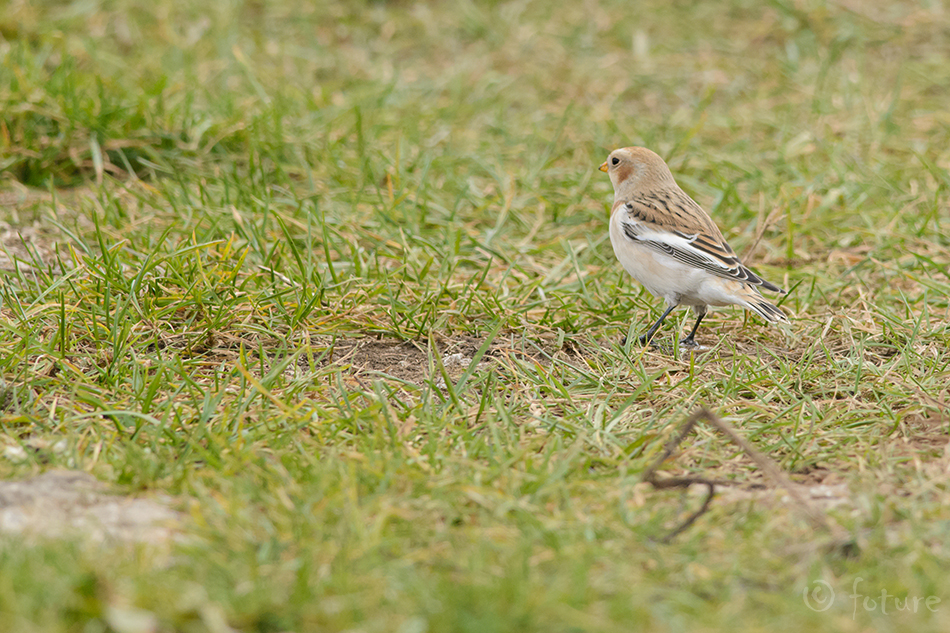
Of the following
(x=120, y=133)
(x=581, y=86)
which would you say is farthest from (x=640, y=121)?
(x=120, y=133)

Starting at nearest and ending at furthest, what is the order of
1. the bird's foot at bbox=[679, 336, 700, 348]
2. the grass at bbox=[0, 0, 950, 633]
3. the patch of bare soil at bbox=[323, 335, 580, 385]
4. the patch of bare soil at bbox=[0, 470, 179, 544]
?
the grass at bbox=[0, 0, 950, 633] → the patch of bare soil at bbox=[0, 470, 179, 544] → the patch of bare soil at bbox=[323, 335, 580, 385] → the bird's foot at bbox=[679, 336, 700, 348]

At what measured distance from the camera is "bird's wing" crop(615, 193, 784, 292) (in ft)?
14.8

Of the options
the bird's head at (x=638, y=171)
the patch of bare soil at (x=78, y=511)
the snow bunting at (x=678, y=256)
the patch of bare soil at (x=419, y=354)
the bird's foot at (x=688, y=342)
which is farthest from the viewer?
the bird's head at (x=638, y=171)

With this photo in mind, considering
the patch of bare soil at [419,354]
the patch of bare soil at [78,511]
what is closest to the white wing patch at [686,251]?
the patch of bare soil at [419,354]

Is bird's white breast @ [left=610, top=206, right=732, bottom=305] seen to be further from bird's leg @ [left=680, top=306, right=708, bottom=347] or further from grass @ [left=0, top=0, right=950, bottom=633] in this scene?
grass @ [left=0, top=0, right=950, bottom=633]

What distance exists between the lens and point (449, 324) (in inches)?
181

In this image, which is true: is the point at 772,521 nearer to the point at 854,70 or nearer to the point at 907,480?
the point at 907,480

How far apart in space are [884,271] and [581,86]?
12.2 feet

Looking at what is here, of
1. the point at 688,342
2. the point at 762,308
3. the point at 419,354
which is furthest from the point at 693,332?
the point at 419,354

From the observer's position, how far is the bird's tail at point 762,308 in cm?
429

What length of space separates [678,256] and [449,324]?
118 cm

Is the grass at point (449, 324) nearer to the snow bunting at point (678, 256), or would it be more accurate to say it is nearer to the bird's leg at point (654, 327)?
the bird's leg at point (654, 327)

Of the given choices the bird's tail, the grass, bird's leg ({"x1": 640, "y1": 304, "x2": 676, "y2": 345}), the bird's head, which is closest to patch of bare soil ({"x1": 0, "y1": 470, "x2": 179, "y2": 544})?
the grass

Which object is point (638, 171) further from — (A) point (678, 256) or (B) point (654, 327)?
(B) point (654, 327)
